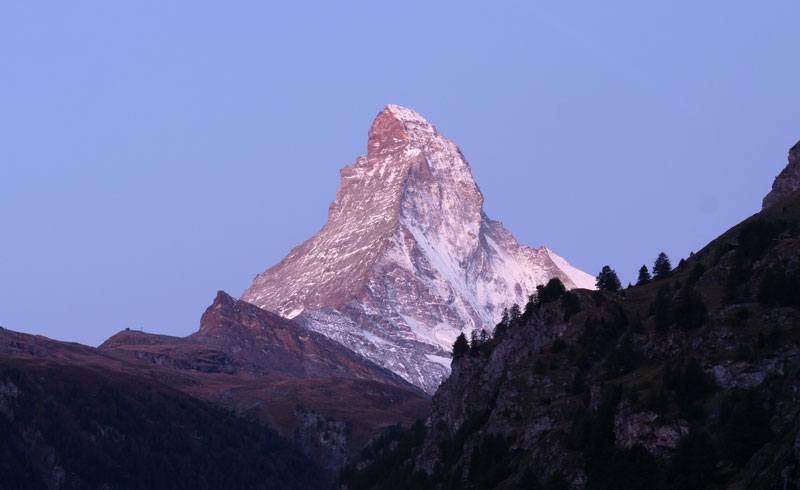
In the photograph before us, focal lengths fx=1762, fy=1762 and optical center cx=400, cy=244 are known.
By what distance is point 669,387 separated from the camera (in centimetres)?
15575

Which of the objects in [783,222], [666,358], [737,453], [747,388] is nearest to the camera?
[737,453]

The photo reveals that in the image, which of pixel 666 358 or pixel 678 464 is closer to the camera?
pixel 678 464

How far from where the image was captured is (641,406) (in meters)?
156

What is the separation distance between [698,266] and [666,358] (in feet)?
73.9

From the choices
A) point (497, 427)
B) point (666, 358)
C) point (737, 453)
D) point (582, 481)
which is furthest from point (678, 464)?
point (497, 427)

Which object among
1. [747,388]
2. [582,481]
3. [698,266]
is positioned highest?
[698,266]

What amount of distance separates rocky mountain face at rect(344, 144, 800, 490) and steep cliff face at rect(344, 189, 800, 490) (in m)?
0.15

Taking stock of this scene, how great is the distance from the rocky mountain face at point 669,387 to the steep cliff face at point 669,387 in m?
0.15

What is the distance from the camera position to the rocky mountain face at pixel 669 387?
140625 millimetres

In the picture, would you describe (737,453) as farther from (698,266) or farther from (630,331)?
(698,266)

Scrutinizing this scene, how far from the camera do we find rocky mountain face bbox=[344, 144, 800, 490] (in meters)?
141

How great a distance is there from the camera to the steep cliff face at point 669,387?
140625 mm

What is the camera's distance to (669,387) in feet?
511

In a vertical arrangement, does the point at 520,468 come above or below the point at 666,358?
below
